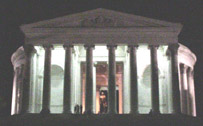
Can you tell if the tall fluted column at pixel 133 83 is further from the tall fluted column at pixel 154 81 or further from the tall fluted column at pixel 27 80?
the tall fluted column at pixel 27 80

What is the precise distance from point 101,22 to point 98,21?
406 mm

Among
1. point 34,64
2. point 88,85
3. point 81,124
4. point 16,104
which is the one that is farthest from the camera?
point 16,104

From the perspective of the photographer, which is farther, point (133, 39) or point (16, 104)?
point (16, 104)

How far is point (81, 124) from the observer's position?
1793 inches

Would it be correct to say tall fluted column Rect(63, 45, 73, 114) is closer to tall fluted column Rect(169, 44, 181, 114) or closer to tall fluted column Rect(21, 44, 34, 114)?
tall fluted column Rect(21, 44, 34, 114)

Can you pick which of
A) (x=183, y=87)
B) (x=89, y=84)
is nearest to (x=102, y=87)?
(x=89, y=84)

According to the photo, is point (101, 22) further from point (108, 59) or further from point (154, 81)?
point (154, 81)

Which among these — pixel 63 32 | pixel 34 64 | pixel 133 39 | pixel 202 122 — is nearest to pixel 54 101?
pixel 34 64

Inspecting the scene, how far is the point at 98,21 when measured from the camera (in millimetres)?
54625

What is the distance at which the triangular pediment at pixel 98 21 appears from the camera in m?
54.2

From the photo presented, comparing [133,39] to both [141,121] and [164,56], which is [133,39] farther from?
[141,121]

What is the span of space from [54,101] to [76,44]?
9505 mm

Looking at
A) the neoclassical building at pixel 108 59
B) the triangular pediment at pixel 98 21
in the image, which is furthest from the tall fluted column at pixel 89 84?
the triangular pediment at pixel 98 21

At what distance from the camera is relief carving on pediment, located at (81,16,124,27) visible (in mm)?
54500
